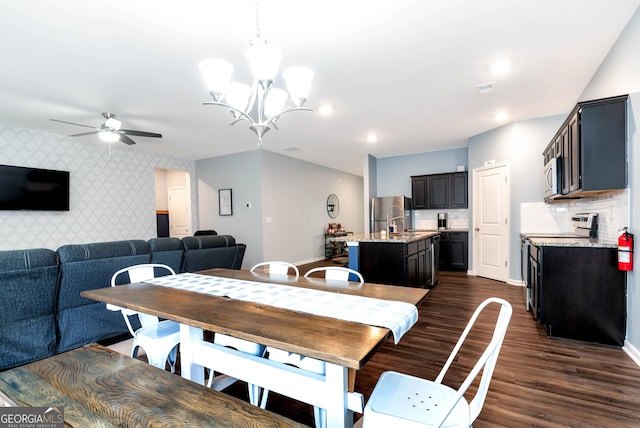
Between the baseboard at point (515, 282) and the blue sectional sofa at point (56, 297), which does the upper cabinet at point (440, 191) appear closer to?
the baseboard at point (515, 282)

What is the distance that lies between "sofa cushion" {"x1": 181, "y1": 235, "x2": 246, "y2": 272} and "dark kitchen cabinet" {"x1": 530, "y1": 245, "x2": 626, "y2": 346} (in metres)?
3.49

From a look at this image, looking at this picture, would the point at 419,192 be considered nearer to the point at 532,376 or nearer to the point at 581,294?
the point at 581,294

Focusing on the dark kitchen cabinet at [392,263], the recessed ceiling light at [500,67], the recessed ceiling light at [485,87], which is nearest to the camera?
the recessed ceiling light at [500,67]

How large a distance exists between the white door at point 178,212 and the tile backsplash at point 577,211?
7.28 m

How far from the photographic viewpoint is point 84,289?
260cm

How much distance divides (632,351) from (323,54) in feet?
11.8

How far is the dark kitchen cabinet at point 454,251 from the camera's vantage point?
6.21m

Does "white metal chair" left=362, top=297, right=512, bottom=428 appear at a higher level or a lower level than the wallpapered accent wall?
lower

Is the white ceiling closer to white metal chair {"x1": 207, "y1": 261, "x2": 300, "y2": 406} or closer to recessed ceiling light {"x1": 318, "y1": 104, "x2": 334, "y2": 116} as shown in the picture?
recessed ceiling light {"x1": 318, "y1": 104, "x2": 334, "y2": 116}

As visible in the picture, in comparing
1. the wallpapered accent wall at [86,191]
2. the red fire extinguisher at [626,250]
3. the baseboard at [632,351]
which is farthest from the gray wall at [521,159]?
the wallpapered accent wall at [86,191]

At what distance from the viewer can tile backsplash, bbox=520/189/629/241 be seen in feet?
8.84

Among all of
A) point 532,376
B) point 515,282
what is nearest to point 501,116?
point 515,282

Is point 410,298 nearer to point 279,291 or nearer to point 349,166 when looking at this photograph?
point 279,291

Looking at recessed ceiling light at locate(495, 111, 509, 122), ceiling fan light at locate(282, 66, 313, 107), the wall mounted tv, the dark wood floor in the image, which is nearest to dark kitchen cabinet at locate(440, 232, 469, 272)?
recessed ceiling light at locate(495, 111, 509, 122)
